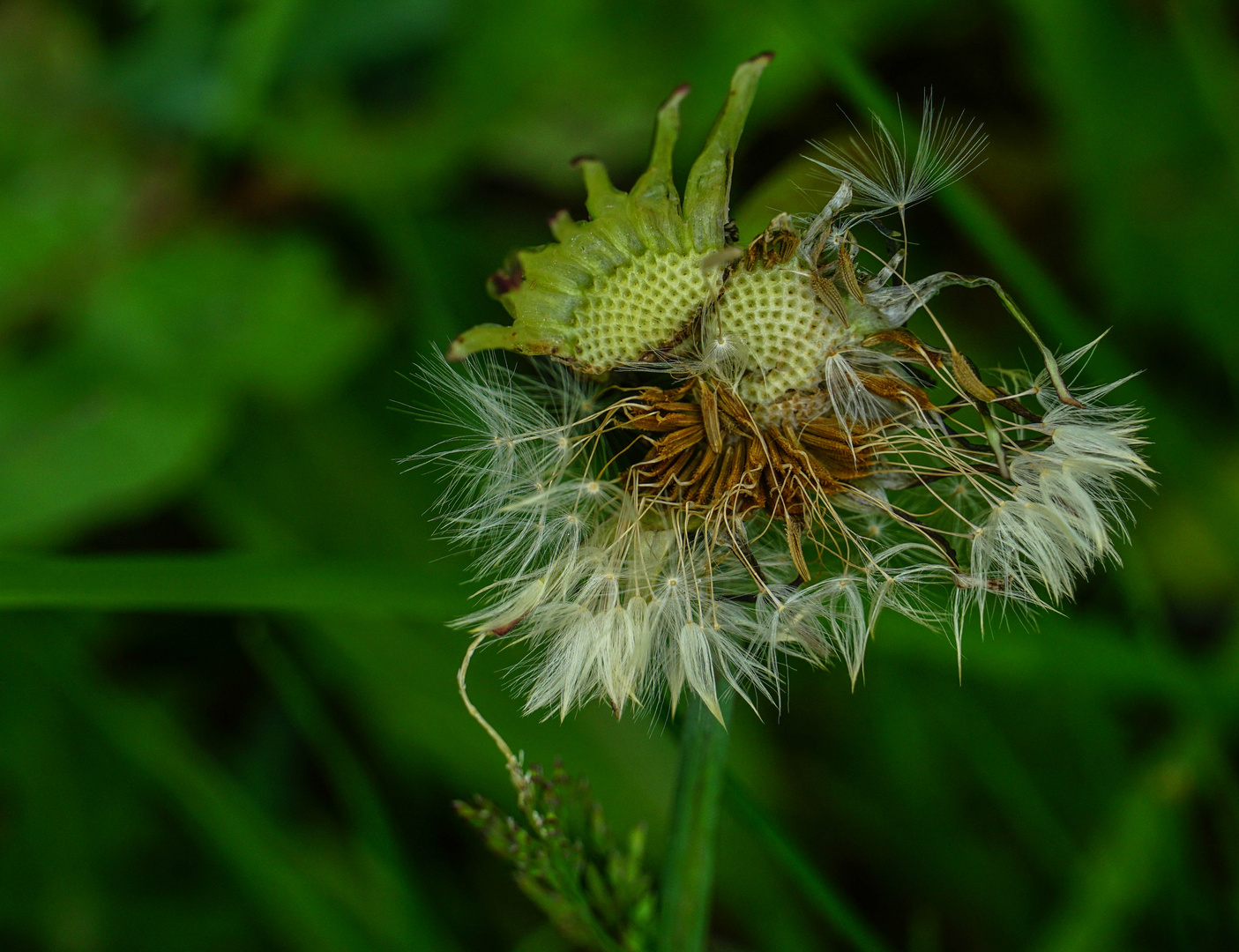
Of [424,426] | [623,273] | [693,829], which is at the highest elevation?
[623,273]

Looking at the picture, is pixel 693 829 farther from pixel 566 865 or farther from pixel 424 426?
pixel 424 426

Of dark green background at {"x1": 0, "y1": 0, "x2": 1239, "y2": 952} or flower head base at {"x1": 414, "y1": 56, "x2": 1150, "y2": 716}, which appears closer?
flower head base at {"x1": 414, "y1": 56, "x2": 1150, "y2": 716}

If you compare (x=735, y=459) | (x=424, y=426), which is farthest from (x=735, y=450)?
(x=424, y=426)

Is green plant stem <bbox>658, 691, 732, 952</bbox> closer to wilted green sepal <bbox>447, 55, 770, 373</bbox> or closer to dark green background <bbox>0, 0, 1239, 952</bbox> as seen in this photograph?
wilted green sepal <bbox>447, 55, 770, 373</bbox>

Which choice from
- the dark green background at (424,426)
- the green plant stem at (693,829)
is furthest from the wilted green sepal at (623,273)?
the dark green background at (424,426)

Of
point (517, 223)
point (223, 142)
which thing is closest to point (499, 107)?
point (517, 223)

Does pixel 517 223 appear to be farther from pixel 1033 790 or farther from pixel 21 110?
pixel 1033 790

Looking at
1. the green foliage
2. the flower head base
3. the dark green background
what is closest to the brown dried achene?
the flower head base
